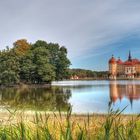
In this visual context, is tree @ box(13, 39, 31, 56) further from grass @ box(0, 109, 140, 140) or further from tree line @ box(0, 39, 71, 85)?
grass @ box(0, 109, 140, 140)

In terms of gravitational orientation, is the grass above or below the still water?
above

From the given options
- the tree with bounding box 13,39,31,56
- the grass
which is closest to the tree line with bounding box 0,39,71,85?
the tree with bounding box 13,39,31,56

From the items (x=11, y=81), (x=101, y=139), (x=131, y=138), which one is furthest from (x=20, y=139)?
(x=11, y=81)

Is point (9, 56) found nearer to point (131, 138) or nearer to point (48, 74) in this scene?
point (48, 74)

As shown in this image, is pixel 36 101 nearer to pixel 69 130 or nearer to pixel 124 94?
pixel 124 94

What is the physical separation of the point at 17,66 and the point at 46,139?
86761 mm

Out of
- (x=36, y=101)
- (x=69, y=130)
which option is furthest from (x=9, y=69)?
(x=69, y=130)

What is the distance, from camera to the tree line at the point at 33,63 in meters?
89.6

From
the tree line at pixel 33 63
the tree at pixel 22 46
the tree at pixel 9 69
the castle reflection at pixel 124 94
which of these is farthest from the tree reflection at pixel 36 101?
the tree at pixel 22 46

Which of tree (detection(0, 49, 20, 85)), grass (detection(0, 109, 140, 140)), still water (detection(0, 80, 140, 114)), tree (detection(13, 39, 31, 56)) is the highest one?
tree (detection(13, 39, 31, 56))

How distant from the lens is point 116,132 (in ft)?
16.7

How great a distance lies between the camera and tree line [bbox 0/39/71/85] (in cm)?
8956

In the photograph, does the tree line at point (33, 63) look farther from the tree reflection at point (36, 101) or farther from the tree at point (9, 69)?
the tree reflection at point (36, 101)

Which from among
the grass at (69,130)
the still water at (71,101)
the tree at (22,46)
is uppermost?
the tree at (22,46)
